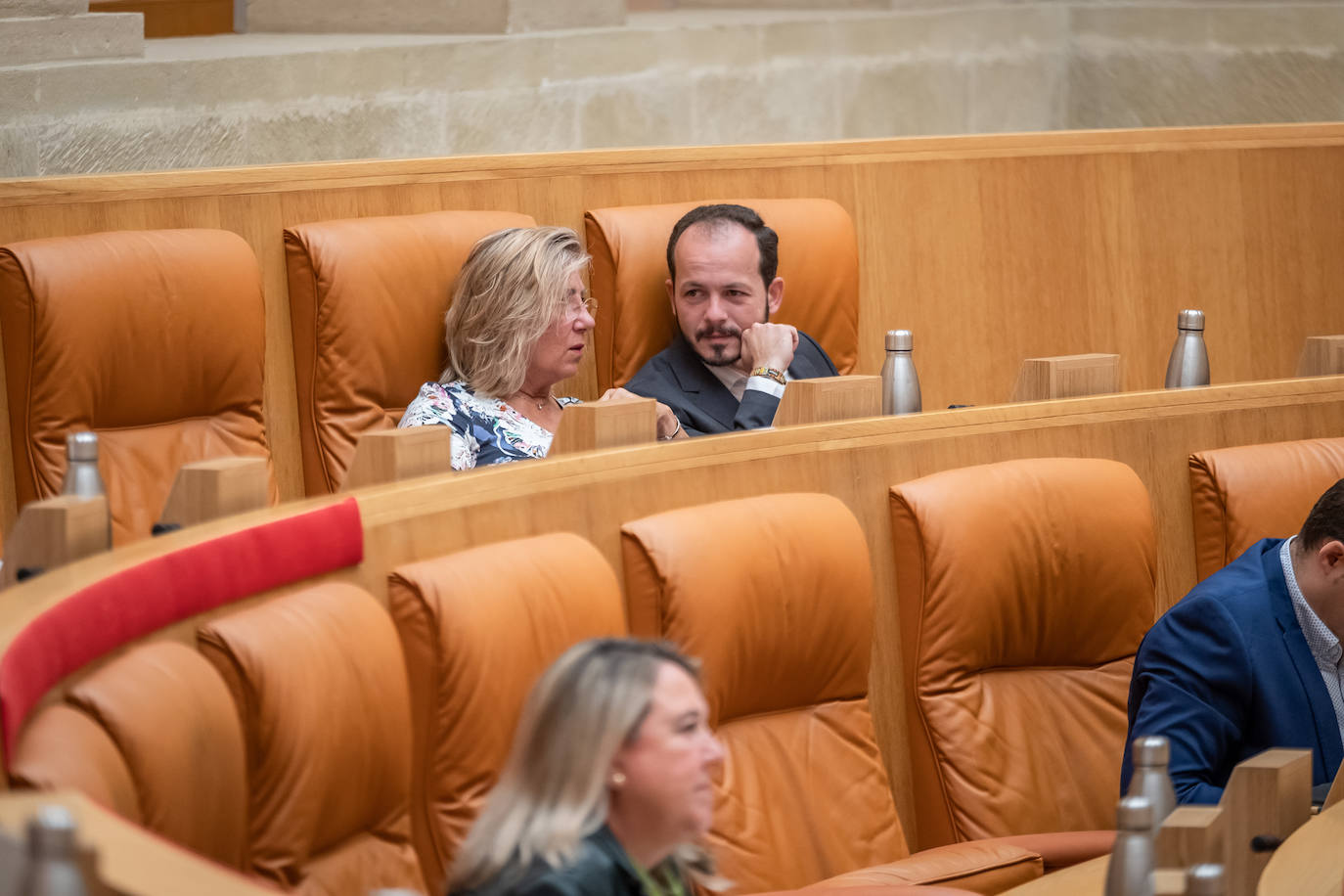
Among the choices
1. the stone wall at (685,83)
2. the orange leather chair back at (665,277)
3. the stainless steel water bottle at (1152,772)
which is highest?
the stone wall at (685,83)

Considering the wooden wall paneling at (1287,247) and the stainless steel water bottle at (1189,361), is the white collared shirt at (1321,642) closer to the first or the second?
the stainless steel water bottle at (1189,361)

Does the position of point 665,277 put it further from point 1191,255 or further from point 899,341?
point 1191,255

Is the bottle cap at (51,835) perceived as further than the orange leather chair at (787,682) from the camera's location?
No

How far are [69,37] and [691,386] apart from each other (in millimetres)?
1057

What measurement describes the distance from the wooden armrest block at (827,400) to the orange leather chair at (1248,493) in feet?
1.53

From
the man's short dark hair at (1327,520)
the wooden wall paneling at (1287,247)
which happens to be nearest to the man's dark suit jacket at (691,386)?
the man's short dark hair at (1327,520)

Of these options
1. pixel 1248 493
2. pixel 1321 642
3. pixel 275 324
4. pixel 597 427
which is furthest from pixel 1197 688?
pixel 275 324

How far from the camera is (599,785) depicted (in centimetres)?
100

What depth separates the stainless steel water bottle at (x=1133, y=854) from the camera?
1.10 metres

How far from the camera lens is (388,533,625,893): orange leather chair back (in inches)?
53.8

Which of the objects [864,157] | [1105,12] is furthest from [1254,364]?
[1105,12]

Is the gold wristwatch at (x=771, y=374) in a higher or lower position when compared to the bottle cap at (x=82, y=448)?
lower

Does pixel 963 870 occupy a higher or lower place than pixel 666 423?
lower

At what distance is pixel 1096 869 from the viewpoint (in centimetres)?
157
